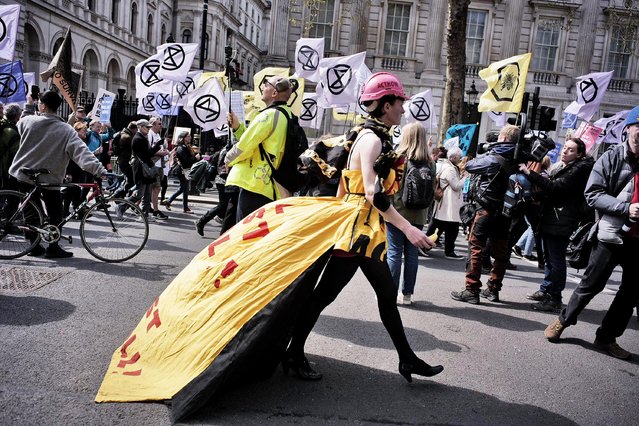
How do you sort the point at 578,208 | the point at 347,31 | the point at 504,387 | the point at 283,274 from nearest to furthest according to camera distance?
the point at 283,274, the point at 504,387, the point at 578,208, the point at 347,31

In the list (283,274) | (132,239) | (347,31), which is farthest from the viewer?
(347,31)

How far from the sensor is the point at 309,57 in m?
14.5

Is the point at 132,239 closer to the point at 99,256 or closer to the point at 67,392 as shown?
the point at 99,256

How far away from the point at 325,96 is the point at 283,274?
11.7 m

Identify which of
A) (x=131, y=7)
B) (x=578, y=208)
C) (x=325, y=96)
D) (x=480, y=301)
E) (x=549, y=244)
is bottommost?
(x=480, y=301)

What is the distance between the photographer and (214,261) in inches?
128

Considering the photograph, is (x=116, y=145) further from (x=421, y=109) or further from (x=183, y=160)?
(x=421, y=109)

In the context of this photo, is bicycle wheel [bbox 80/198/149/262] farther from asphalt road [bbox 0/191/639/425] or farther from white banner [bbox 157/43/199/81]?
white banner [bbox 157/43/199/81]

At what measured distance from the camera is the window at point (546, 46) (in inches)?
1159

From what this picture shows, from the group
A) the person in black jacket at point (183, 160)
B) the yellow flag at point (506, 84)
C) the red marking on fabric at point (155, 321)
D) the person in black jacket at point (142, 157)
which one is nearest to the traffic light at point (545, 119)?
the yellow flag at point (506, 84)

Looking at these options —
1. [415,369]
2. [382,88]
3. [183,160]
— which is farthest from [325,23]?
[415,369]

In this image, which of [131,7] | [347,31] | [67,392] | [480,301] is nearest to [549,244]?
[480,301]

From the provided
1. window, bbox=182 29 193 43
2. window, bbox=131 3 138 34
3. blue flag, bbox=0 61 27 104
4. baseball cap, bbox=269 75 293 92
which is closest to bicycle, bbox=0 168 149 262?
baseball cap, bbox=269 75 293 92

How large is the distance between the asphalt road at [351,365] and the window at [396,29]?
25.3m
